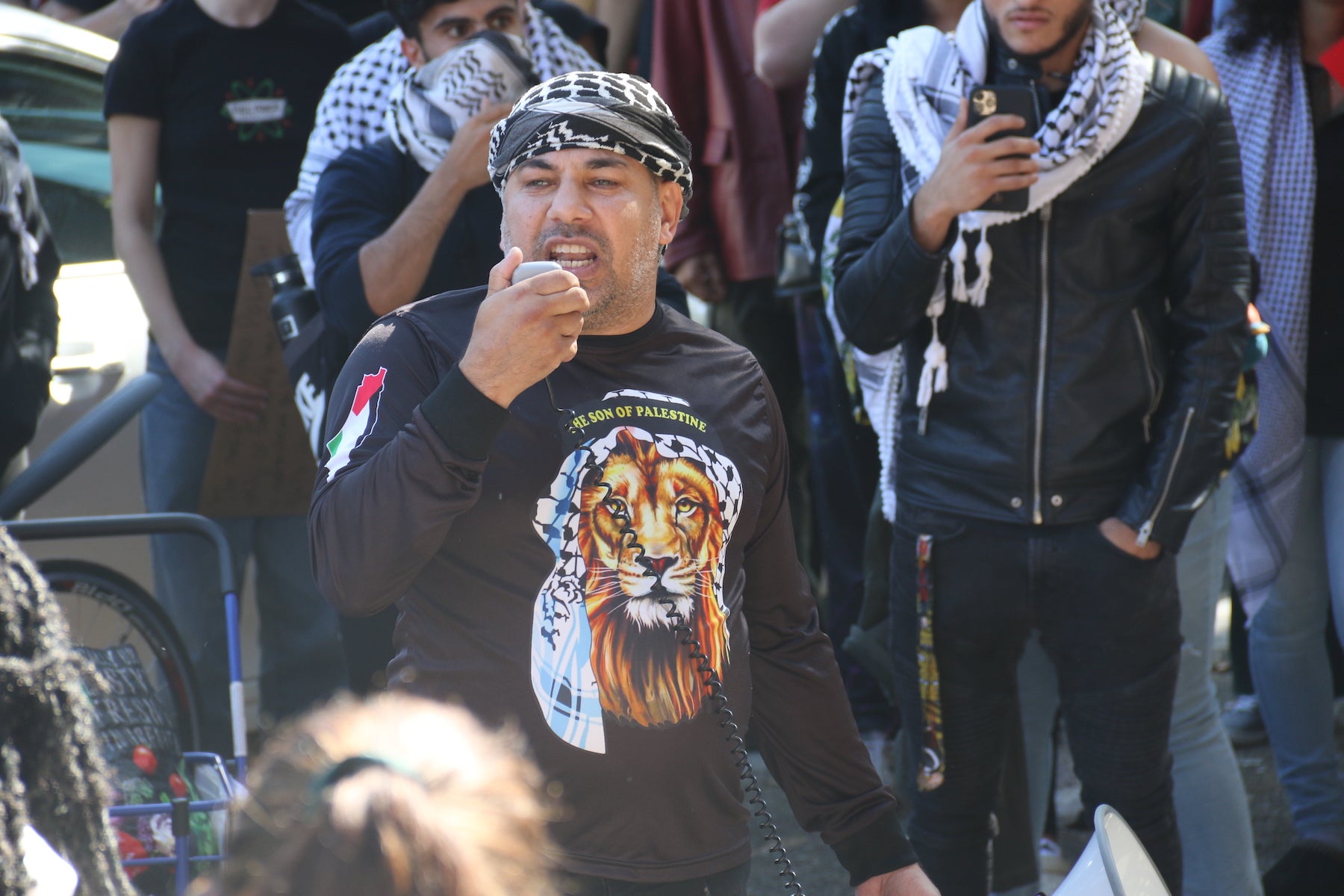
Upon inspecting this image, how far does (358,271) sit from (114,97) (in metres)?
1.23

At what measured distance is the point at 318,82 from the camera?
4.07m

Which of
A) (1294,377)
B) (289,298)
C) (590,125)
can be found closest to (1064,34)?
(1294,377)

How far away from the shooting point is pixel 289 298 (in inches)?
140

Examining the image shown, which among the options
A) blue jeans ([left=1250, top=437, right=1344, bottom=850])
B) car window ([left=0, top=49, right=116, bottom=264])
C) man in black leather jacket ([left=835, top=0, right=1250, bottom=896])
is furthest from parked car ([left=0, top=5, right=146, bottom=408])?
blue jeans ([left=1250, top=437, right=1344, bottom=850])

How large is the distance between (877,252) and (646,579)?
130cm

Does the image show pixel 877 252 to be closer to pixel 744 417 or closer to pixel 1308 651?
pixel 744 417

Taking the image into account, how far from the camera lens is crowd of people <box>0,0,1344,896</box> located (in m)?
2.01

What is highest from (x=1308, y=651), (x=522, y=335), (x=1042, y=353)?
(x=522, y=335)

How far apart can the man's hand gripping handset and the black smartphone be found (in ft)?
4.43

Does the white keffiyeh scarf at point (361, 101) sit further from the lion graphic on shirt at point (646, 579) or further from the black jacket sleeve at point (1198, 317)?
the lion graphic on shirt at point (646, 579)

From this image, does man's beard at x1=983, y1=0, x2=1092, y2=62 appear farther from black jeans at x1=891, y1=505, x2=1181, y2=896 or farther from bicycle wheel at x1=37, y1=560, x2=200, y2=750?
bicycle wheel at x1=37, y1=560, x2=200, y2=750

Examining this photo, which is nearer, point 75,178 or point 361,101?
point 361,101

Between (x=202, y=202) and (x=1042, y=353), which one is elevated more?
(x=202, y=202)

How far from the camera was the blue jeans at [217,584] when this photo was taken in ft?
13.5
